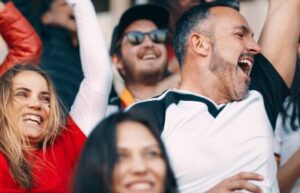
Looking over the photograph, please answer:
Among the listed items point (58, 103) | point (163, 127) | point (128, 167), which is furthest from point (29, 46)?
point (128, 167)

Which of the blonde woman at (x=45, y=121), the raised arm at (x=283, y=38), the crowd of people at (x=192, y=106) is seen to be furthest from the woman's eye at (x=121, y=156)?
the raised arm at (x=283, y=38)

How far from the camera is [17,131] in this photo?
16.6ft

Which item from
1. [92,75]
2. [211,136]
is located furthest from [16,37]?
[211,136]

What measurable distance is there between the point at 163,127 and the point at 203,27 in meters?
0.68

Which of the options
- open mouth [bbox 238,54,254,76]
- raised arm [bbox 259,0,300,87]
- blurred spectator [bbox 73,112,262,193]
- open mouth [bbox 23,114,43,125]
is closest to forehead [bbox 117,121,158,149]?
blurred spectator [bbox 73,112,262,193]

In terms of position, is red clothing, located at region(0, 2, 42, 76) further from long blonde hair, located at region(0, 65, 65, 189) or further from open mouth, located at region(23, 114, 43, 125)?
open mouth, located at region(23, 114, 43, 125)

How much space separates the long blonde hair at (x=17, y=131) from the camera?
4.88 meters

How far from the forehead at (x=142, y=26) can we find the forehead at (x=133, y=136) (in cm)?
268

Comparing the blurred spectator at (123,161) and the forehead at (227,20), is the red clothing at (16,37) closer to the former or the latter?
the forehead at (227,20)

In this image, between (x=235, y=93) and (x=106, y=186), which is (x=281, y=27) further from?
(x=106, y=186)

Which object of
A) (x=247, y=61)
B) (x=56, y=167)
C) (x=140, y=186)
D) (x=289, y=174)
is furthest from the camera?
(x=289, y=174)

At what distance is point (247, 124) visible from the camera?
16.8 ft

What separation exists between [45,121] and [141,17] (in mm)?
1682

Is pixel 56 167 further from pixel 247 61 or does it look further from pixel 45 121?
pixel 247 61
